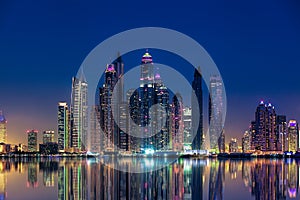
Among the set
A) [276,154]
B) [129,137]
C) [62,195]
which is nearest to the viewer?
[62,195]

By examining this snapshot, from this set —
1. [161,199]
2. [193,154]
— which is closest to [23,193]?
[161,199]

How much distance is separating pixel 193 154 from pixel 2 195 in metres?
157

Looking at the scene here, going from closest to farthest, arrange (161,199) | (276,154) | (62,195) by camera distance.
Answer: (161,199)
(62,195)
(276,154)

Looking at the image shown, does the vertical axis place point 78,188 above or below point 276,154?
above

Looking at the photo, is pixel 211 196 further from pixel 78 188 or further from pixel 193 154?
pixel 193 154

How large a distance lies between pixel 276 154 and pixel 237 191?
15761cm

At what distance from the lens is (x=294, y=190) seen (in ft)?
86.9

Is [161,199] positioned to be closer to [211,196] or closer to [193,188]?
[211,196]

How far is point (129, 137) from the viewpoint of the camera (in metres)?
167

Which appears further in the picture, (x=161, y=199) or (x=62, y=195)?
(x=62, y=195)

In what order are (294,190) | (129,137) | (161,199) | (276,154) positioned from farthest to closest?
(276,154), (129,137), (294,190), (161,199)

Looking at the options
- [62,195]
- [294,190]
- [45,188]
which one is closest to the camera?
[62,195]

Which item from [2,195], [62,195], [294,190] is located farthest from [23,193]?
[294,190]

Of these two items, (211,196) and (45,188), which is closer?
(211,196)
